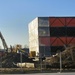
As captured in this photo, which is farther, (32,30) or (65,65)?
(32,30)

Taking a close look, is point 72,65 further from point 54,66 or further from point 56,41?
point 56,41

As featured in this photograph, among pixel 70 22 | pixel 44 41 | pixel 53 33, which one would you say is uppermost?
pixel 70 22

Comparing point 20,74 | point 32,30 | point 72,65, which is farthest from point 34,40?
point 20,74

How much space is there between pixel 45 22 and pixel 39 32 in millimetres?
2757

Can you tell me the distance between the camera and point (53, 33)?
7606cm

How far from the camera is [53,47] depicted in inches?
2972

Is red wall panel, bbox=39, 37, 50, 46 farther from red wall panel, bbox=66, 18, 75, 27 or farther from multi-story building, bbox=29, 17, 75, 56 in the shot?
red wall panel, bbox=66, 18, 75, 27

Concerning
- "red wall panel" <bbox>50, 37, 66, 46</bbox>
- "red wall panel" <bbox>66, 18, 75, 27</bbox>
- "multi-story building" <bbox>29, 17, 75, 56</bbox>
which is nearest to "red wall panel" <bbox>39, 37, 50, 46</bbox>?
"multi-story building" <bbox>29, 17, 75, 56</bbox>

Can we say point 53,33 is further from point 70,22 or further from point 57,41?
point 70,22

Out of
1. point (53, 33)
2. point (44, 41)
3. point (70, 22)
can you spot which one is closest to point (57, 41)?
point (53, 33)

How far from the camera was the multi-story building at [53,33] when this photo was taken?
247ft

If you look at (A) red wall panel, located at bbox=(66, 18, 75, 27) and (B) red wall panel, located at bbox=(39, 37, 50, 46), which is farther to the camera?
(A) red wall panel, located at bbox=(66, 18, 75, 27)

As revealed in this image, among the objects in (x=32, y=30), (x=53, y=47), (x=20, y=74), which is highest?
(x=32, y=30)

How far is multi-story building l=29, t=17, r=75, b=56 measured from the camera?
75188mm
